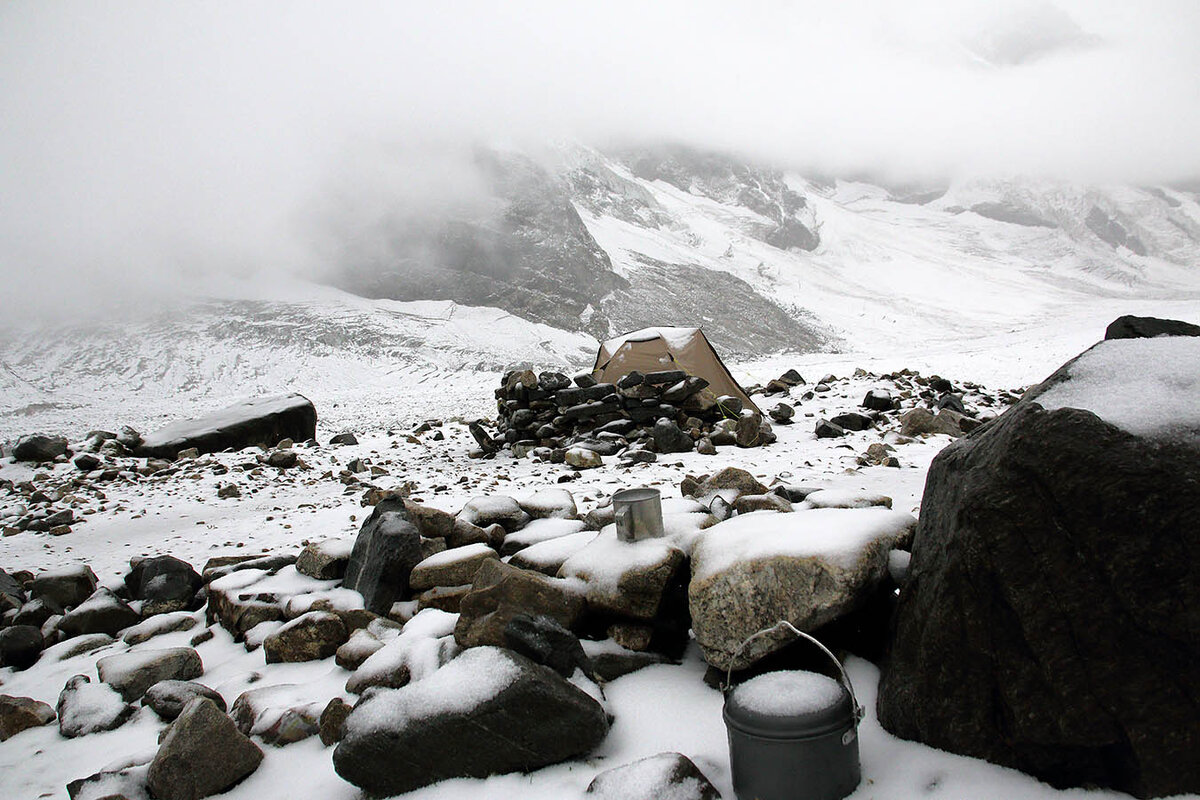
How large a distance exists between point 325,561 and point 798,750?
3.80 m

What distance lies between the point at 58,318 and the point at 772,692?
155 ft

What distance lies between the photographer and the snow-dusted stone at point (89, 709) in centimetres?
313

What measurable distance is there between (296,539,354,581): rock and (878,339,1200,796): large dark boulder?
12.7ft

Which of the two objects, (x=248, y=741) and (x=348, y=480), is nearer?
(x=248, y=741)

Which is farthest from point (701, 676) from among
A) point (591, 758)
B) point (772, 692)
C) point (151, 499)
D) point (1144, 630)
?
point (151, 499)

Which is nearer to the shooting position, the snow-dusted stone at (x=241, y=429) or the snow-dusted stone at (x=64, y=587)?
the snow-dusted stone at (x=64, y=587)

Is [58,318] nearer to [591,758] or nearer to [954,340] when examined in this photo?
[591,758]

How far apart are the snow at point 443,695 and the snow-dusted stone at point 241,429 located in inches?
403

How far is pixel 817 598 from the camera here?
242 centimetres

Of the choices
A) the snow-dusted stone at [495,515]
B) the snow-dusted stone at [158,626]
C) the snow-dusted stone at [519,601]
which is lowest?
the snow-dusted stone at [158,626]

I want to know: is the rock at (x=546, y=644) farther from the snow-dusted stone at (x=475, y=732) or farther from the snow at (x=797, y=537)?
the snow at (x=797, y=537)

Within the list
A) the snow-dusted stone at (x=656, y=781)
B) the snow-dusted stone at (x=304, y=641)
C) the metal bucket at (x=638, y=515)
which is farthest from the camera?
the snow-dusted stone at (x=304, y=641)

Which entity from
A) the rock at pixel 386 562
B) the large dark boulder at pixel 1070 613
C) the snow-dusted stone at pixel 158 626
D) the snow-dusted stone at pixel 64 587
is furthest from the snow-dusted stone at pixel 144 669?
the large dark boulder at pixel 1070 613

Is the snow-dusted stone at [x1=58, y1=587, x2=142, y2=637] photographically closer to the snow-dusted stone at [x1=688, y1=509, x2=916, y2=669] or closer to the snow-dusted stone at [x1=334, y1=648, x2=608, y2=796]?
the snow-dusted stone at [x1=334, y1=648, x2=608, y2=796]
